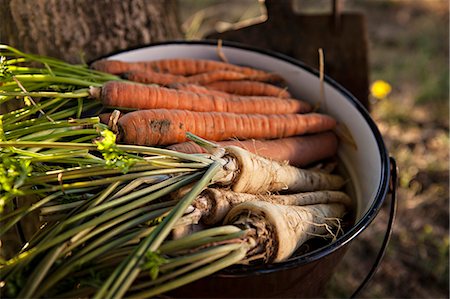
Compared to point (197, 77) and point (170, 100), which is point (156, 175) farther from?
point (197, 77)

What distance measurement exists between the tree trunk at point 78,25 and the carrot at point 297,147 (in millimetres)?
524

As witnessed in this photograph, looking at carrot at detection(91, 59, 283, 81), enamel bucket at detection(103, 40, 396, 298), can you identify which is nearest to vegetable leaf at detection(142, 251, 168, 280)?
enamel bucket at detection(103, 40, 396, 298)

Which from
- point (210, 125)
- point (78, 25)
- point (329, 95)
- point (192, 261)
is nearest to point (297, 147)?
point (329, 95)

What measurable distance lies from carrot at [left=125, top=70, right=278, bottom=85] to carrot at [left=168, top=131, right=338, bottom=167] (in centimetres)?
23

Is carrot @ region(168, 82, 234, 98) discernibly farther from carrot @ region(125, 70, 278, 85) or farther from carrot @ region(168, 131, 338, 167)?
carrot @ region(168, 131, 338, 167)

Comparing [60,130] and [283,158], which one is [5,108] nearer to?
[60,130]

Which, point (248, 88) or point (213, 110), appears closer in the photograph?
point (213, 110)

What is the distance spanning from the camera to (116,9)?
1.67 meters

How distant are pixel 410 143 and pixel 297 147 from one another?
4.21ft

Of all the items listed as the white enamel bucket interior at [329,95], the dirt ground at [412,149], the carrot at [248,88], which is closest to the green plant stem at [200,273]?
the white enamel bucket interior at [329,95]

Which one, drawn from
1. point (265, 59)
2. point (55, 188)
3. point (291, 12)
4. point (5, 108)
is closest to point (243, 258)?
point (55, 188)

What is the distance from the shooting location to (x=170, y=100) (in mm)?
1298

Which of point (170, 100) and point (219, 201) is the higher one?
point (170, 100)

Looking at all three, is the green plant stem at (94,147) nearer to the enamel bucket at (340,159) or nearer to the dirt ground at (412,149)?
the enamel bucket at (340,159)
